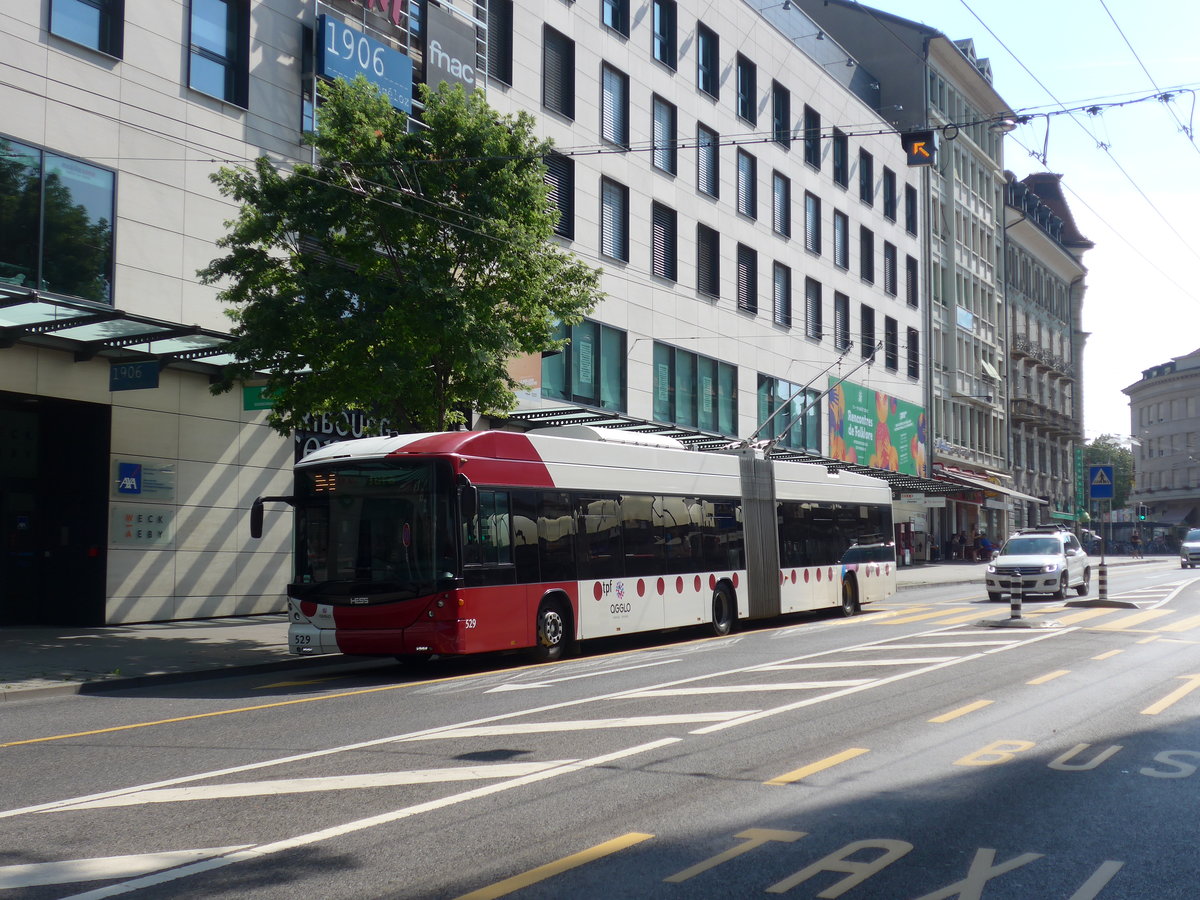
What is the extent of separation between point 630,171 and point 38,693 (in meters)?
26.0

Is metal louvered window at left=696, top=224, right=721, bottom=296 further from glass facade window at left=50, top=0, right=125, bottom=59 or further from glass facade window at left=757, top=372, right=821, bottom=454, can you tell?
glass facade window at left=50, top=0, right=125, bottom=59

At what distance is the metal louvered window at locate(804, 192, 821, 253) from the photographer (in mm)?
47500

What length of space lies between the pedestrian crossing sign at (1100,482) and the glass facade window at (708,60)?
1787 cm

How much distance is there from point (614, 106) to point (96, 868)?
32.3m

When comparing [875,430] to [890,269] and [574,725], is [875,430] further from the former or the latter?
[574,725]

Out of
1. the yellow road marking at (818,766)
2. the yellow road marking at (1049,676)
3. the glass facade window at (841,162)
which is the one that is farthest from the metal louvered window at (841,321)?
the yellow road marking at (818,766)

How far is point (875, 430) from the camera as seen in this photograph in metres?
53.5

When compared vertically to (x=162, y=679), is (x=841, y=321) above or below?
above

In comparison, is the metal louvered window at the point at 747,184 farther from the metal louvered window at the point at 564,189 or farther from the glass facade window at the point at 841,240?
the metal louvered window at the point at 564,189

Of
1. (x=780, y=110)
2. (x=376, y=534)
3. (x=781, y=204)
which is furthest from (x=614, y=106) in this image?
(x=376, y=534)

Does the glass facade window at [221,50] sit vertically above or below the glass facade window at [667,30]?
below

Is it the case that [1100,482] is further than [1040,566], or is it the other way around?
[1100,482]

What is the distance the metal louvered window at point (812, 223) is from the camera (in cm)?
4750

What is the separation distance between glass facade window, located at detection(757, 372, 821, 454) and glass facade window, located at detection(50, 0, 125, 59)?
26669 millimetres
